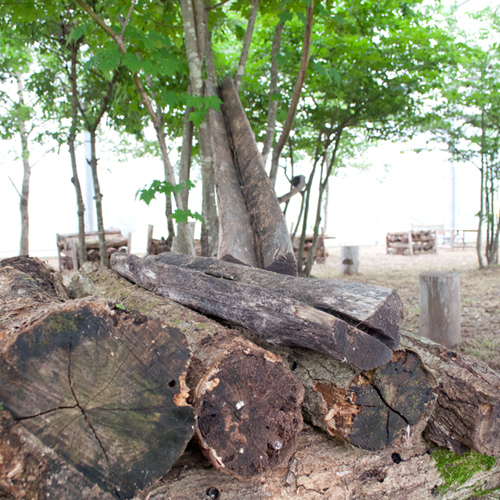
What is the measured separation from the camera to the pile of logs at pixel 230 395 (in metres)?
1.18

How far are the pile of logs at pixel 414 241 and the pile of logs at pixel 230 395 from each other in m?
12.7

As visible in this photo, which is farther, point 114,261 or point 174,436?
point 114,261

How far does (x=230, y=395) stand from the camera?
145cm

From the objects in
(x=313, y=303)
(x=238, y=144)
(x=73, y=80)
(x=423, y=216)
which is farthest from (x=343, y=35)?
(x=423, y=216)

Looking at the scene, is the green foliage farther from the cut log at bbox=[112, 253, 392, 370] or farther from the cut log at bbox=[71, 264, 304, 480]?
the cut log at bbox=[71, 264, 304, 480]

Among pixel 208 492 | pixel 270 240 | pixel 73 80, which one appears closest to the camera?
pixel 208 492

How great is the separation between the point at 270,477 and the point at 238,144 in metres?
2.81

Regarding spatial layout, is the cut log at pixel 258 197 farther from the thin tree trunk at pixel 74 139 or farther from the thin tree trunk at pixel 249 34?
the thin tree trunk at pixel 74 139

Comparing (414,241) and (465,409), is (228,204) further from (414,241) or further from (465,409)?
(414,241)

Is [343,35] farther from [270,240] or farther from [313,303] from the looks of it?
[313,303]

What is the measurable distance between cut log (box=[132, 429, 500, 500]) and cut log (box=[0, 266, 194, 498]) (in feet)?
0.89

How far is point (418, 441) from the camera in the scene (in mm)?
1897

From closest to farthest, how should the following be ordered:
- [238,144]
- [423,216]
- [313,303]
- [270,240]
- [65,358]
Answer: [65,358] < [313,303] < [270,240] < [238,144] < [423,216]

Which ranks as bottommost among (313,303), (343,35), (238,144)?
(313,303)
